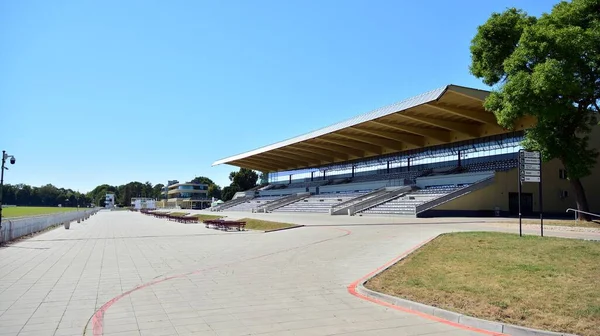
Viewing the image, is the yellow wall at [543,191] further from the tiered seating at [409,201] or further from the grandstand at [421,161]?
the tiered seating at [409,201]

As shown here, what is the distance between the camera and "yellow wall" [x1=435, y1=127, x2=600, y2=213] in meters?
35.9

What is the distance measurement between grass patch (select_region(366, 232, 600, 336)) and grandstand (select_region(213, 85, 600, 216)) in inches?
904

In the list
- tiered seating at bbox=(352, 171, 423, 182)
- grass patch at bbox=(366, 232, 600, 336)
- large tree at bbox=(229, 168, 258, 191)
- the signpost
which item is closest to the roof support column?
large tree at bbox=(229, 168, 258, 191)

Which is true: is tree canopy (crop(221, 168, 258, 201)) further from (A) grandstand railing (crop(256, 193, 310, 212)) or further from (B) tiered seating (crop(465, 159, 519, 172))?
(B) tiered seating (crop(465, 159, 519, 172))

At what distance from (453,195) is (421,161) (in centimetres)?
1791

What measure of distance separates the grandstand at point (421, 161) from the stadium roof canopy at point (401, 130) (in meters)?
0.09

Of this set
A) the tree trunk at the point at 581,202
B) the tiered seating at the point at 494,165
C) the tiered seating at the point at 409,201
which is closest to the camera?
the tree trunk at the point at 581,202

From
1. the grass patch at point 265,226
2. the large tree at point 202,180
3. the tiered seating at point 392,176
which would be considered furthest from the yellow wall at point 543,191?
the large tree at point 202,180

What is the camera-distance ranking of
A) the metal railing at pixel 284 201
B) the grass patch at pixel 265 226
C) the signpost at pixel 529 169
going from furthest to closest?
the metal railing at pixel 284 201 → the grass patch at pixel 265 226 → the signpost at pixel 529 169

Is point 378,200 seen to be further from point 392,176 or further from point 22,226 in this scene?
point 22,226

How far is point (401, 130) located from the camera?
156ft

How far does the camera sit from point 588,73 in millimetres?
22875

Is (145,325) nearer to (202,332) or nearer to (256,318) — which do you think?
(202,332)

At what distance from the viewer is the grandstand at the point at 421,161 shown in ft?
119
